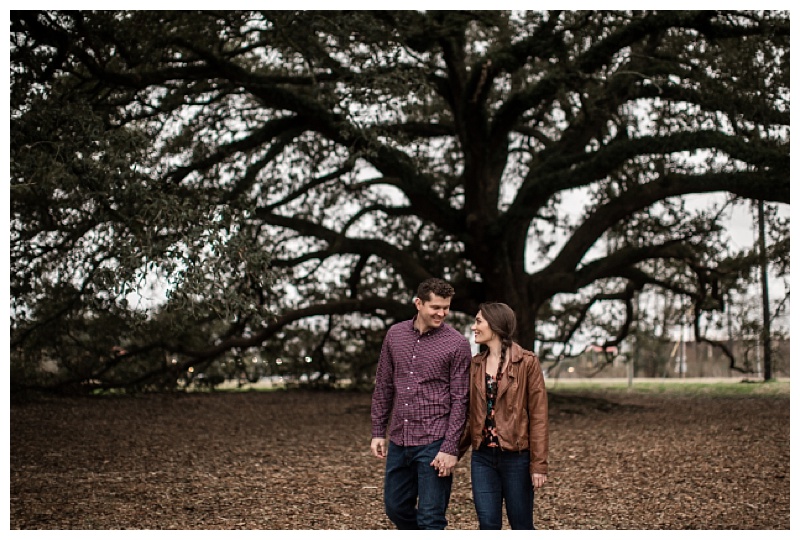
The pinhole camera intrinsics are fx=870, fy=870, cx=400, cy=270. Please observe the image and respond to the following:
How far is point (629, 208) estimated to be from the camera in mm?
13219

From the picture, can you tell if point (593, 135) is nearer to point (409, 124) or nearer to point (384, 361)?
point (409, 124)

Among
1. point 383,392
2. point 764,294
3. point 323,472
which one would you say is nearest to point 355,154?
point 323,472

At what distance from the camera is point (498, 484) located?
3816 millimetres

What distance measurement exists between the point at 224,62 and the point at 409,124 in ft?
14.8

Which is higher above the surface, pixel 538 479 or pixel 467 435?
pixel 467 435

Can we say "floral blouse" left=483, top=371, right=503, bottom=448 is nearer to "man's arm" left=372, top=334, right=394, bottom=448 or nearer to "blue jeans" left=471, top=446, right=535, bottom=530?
"blue jeans" left=471, top=446, right=535, bottom=530

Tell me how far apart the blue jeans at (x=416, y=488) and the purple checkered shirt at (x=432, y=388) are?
6 centimetres

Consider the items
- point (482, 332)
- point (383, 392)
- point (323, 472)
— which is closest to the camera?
point (482, 332)

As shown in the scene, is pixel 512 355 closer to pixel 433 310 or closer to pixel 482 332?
pixel 482 332

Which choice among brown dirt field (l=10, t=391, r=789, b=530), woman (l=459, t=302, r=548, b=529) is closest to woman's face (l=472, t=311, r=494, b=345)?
woman (l=459, t=302, r=548, b=529)

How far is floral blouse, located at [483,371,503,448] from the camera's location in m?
3.76

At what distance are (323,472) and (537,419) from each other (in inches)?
188

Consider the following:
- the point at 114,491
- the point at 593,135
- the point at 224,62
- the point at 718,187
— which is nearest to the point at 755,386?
the point at 593,135

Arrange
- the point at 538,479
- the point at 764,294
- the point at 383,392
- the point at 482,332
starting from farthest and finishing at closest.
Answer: the point at 764,294, the point at 383,392, the point at 482,332, the point at 538,479
